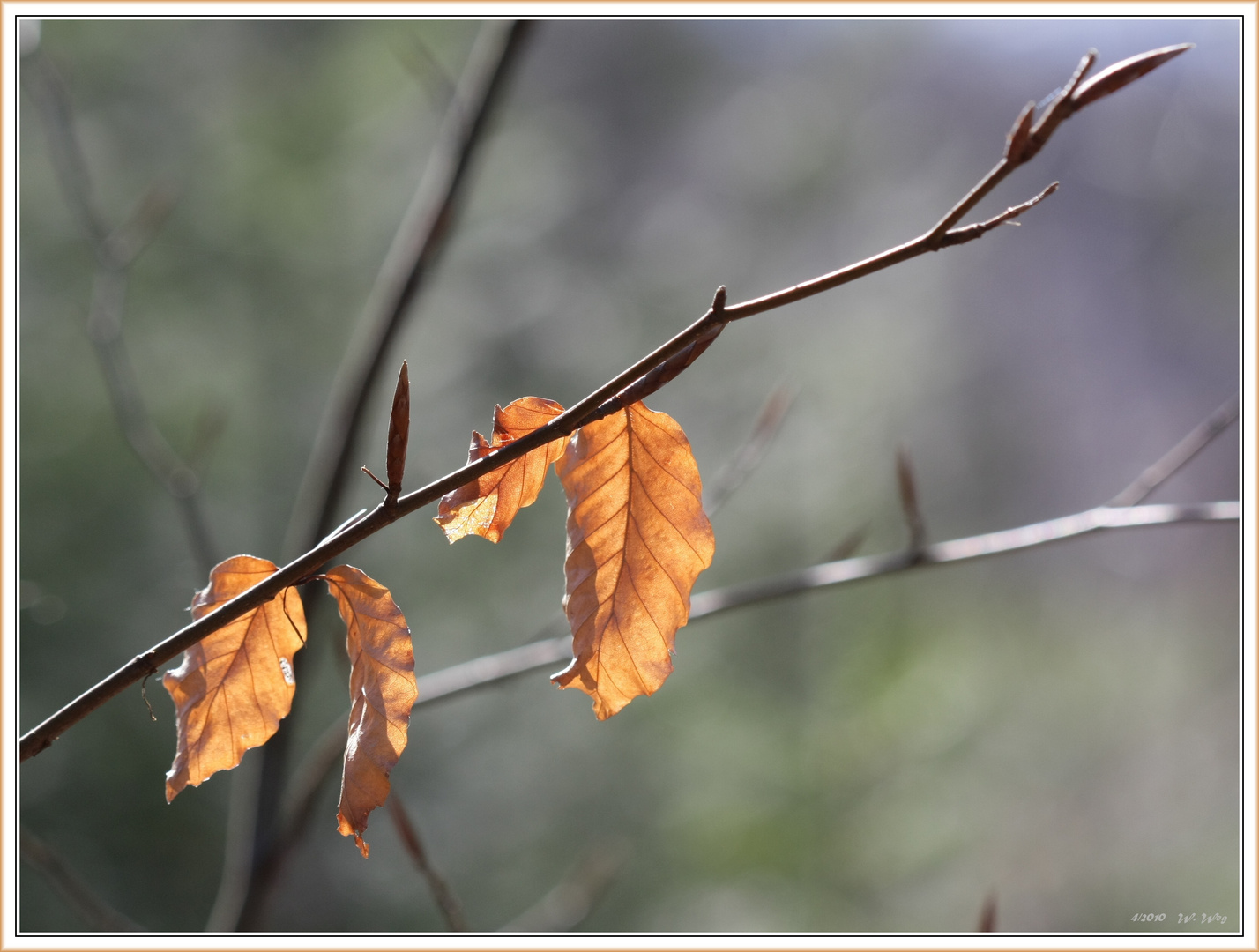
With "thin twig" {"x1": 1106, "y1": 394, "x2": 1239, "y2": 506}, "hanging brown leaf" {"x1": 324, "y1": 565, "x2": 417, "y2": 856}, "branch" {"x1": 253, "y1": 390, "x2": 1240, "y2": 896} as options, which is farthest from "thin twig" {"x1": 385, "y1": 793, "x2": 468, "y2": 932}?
"thin twig" {"x1": 1106, "y1": 394, "x2": 1239, "y2": 506}

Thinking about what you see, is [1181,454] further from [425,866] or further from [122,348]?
[122,348]

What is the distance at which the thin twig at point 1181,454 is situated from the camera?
64cm

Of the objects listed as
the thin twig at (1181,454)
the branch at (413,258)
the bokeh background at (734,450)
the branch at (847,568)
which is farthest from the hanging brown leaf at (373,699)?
the bokeh background at (734,450)

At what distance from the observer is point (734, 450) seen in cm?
293

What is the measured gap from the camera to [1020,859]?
281cm

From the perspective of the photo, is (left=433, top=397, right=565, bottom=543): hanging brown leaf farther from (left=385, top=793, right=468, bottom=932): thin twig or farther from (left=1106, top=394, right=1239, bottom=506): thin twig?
(left=1106, top=394, right=1239, bottom=506): thin twig

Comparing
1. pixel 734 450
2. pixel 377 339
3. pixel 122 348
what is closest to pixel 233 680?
pixel 377 339

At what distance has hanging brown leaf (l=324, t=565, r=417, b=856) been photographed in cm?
22

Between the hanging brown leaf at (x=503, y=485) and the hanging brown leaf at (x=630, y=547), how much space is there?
11 millimetres

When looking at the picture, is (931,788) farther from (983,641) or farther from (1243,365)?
(1243,365)

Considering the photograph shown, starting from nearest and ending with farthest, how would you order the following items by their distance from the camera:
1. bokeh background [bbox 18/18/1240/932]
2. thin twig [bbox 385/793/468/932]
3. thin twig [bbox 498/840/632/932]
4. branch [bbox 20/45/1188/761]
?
1. branch [bbox 20/45/1188/761]
2. thin twig [bbox 385/793/468/932]
3. thin twig [bbox 498/840/632/932]
4. bokeh background [bbox 18/18/1240/932]

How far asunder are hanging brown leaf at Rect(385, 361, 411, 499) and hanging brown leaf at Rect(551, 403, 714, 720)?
55 millimetres

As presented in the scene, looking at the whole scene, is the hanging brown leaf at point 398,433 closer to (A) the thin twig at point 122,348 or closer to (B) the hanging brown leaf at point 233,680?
(B) the hanging brown leaf at point 233,680

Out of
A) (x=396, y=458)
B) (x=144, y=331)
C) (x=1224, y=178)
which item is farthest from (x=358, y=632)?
(x=1224, y=178)
